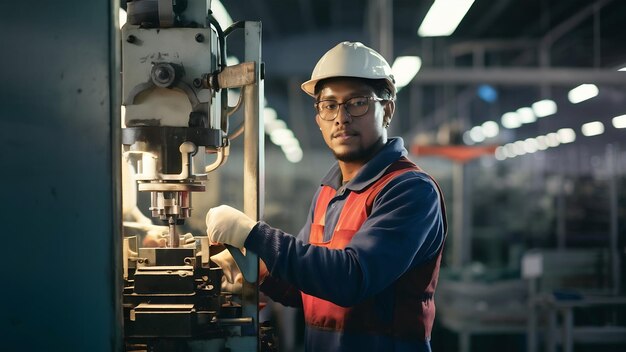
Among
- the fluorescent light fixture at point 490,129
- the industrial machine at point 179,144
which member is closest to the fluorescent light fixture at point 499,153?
the fluorescent light fixture at point 490,129

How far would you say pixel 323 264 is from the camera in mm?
1519

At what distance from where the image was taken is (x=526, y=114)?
10.9m

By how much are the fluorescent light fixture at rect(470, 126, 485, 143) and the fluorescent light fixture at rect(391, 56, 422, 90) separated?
10374 millimetres

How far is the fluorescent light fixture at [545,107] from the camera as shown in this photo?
906 cm

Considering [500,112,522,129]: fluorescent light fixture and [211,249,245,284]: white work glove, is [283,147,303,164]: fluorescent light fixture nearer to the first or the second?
[500,112,522,129]: fluorescent light fixture

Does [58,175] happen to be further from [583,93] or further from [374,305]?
[583,93]

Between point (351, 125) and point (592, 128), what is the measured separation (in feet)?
27.5

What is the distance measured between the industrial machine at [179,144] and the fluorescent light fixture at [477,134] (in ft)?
47.4

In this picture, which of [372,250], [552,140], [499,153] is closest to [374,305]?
[372,250]

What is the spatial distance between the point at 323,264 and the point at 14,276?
75cm

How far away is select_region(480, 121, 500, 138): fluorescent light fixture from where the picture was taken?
13595 millimetres

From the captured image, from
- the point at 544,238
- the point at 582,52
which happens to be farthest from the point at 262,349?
Result: the point at 544,238

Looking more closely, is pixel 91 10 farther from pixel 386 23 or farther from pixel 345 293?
pixel 386 23

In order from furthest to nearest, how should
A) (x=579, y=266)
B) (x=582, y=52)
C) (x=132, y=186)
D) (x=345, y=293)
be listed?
(x=582, y=52)
(x=579, y=266)
(x=132, y=186)
(x=345, y=293)
